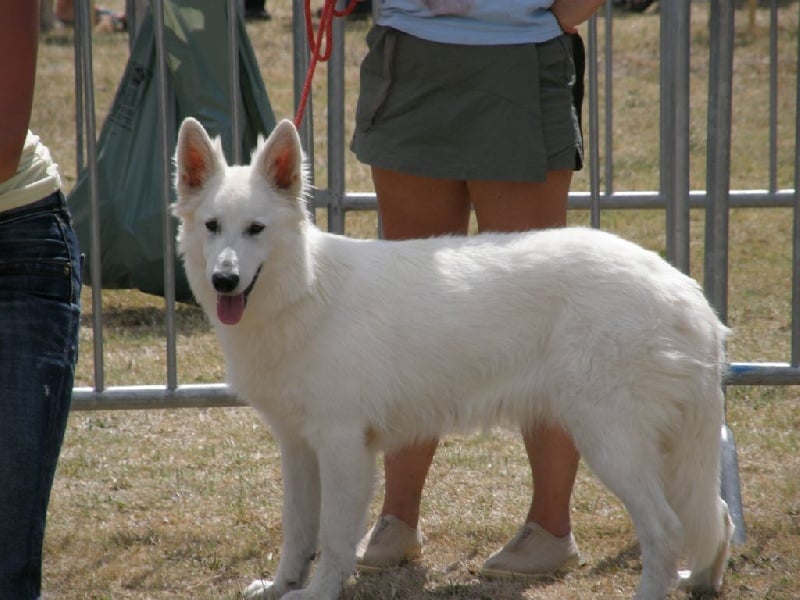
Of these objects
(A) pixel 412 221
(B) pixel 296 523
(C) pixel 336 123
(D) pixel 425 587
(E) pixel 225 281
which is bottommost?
(D) pixel 425 587

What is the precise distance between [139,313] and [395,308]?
459 cm

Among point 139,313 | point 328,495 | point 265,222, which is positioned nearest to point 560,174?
point 265,222

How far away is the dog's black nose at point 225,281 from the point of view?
130 inches

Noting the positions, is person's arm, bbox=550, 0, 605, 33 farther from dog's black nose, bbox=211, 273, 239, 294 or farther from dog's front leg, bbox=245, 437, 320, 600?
dog's front leg, bbox=245, 437, 320, 600

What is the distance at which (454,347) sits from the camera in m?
3.61

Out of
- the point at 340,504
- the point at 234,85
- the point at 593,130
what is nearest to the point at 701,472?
the point at 340,504

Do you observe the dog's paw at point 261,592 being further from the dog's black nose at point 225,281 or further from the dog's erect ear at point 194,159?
the dog's erect ear at point 194,159

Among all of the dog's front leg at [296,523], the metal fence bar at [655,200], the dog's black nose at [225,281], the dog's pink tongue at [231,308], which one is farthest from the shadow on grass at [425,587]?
the metal fence bar at [655,200]

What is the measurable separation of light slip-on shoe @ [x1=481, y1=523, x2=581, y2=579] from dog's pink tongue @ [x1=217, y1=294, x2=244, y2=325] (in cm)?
135

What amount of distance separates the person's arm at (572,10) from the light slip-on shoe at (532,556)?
1.78 m

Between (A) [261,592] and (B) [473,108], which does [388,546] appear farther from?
(B) [473,108]

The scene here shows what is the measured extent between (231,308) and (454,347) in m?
0.72

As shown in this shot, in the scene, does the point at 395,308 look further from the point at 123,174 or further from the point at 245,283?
the point at 123,174

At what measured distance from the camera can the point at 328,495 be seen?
364 centimetres
